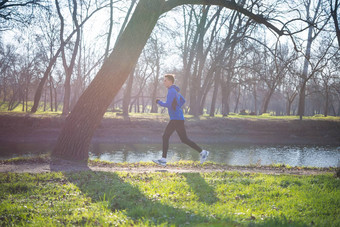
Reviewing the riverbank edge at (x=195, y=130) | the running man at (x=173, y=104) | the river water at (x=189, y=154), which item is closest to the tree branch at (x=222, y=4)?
the running man at (x=173, y=104)

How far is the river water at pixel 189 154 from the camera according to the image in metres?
13.6

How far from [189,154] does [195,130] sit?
645 cm

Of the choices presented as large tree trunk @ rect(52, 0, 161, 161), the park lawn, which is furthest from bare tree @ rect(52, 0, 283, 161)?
the park lawn

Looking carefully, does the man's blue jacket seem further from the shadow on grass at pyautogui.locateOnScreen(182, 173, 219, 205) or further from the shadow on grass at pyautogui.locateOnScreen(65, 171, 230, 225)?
the shadow on grass at pyautogui.locateOnScreen(65, 171, 230, 225)

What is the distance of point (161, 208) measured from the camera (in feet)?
12.8

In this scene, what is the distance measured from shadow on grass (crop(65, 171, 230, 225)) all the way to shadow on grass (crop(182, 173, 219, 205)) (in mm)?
759

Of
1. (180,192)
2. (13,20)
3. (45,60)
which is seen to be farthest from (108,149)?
(45,60)

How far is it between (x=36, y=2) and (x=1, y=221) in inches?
516

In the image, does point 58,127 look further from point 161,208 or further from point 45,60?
point 161,208

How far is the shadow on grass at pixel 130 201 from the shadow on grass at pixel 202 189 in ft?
2.49

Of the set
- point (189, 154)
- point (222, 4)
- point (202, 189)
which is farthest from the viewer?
point (189, 154)

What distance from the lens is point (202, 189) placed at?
5.14 m

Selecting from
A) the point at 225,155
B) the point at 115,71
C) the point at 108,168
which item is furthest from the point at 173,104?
the point at 225,155

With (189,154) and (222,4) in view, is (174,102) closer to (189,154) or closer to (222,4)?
(222,4)
